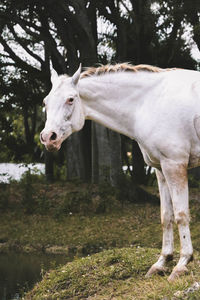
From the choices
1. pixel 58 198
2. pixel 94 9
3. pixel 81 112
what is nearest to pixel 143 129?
pixel 81 112

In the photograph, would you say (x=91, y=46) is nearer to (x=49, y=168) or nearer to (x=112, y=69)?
(x=49, y=168)

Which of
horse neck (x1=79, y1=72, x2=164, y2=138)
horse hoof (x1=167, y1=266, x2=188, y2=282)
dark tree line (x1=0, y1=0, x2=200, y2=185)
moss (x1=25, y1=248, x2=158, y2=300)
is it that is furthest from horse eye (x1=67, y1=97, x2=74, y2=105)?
dark tree line (x1=0, y1=0, x2=200, y2=185)

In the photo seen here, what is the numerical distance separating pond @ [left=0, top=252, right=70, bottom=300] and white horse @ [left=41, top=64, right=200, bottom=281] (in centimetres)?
298

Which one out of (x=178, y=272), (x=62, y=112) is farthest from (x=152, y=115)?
(x=178, y=272)

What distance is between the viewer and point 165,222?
6.66 m

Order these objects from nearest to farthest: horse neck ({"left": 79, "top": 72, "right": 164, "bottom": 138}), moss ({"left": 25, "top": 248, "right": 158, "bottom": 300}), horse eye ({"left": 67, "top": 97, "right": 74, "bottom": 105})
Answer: horse eye ({"left": 67, "top": 97, "right": 74, "bottom": 105}), horse neck ({"left": 79, "top": 72, "right": 164, "bottom": 138}), moss ({"left": 25, "top": 248, "right": 158, "bottom": 300})

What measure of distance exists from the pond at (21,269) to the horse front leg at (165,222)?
2.30 metres

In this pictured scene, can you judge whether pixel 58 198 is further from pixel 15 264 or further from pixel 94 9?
pixel 94 9

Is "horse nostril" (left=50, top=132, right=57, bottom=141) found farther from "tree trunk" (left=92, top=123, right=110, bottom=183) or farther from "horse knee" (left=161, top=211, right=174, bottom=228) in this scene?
"tree trunk" (left=92, top=123, right=110, bottom=183)

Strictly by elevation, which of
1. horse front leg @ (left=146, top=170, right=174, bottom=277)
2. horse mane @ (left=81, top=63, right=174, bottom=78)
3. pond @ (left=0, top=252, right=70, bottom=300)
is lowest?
pond @ (left=0, top=252, right=70, bottom=300)

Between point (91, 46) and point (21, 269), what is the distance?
7282 mm

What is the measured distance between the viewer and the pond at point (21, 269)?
928 centimetres

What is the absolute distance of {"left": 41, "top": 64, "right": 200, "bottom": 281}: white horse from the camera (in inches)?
241

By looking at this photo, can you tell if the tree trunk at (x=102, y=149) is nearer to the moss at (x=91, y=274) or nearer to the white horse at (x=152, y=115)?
the moss at (x=91, y=274)
